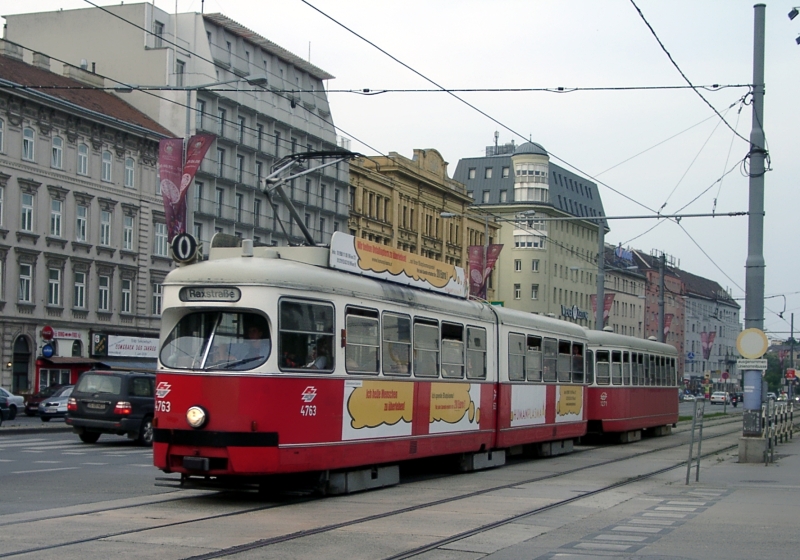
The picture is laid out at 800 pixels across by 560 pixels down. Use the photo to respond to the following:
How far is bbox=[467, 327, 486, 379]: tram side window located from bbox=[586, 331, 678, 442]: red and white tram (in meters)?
8.88

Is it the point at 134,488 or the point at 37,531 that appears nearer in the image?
the point at 37,531

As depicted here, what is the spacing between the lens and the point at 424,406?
17.0m

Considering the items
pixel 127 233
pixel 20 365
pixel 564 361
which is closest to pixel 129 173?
pixel 127 233

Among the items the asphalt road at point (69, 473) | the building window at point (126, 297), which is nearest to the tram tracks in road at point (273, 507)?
the asphalt road at point (69, 473)

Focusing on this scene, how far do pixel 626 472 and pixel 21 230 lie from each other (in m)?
34.4

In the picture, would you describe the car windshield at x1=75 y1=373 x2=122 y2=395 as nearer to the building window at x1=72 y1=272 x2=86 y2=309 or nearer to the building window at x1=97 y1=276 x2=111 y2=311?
the building window at x1=72 y1=272 x2=86 y2=309

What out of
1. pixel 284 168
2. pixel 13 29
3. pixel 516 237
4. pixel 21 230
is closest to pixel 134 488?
pixel 284 168

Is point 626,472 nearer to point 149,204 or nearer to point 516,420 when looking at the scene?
point 516,420

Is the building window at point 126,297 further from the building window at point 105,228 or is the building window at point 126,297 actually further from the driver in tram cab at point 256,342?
the driver in tram cab at point 256,342

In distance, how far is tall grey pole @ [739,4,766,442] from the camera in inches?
901

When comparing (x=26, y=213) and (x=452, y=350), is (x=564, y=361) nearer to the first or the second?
(x=452, y=350)

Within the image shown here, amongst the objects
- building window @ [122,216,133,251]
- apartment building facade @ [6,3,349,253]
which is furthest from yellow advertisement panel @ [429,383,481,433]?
apartment building facade @ [6,3,349,253]

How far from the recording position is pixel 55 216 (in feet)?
167

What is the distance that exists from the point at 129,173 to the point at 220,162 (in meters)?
6.04
